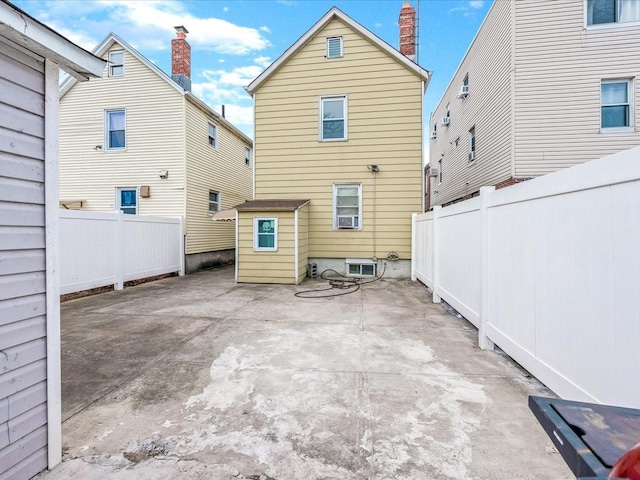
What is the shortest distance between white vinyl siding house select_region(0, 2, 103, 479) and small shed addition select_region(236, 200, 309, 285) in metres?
6.54

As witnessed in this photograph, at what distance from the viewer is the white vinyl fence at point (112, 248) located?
6820 mm

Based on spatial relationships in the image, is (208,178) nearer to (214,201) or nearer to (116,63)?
(214,201)

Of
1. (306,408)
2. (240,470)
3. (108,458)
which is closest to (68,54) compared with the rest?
(108,458)

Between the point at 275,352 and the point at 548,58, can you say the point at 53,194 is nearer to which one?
the point at 275,352

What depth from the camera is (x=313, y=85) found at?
32.3 ft

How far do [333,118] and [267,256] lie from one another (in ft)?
15.5

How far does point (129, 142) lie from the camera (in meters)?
11.2

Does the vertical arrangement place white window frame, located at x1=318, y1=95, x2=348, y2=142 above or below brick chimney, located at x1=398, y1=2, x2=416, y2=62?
below

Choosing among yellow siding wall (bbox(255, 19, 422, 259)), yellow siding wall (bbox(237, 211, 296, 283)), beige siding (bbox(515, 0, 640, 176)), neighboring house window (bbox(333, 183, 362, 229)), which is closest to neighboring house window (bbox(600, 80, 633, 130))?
beige siding (bbox(515, 0, 640, 176))

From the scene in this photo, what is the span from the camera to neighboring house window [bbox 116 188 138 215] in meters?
11.4

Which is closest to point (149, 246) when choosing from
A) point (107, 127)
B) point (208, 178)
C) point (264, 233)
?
point (264, 233)

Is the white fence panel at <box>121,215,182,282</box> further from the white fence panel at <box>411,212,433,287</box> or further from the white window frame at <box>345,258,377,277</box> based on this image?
the white fence panel at <box>411,212,433,287</box>

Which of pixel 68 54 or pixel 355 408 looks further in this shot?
pixel 355 408

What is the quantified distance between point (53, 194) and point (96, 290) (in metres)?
7.00
